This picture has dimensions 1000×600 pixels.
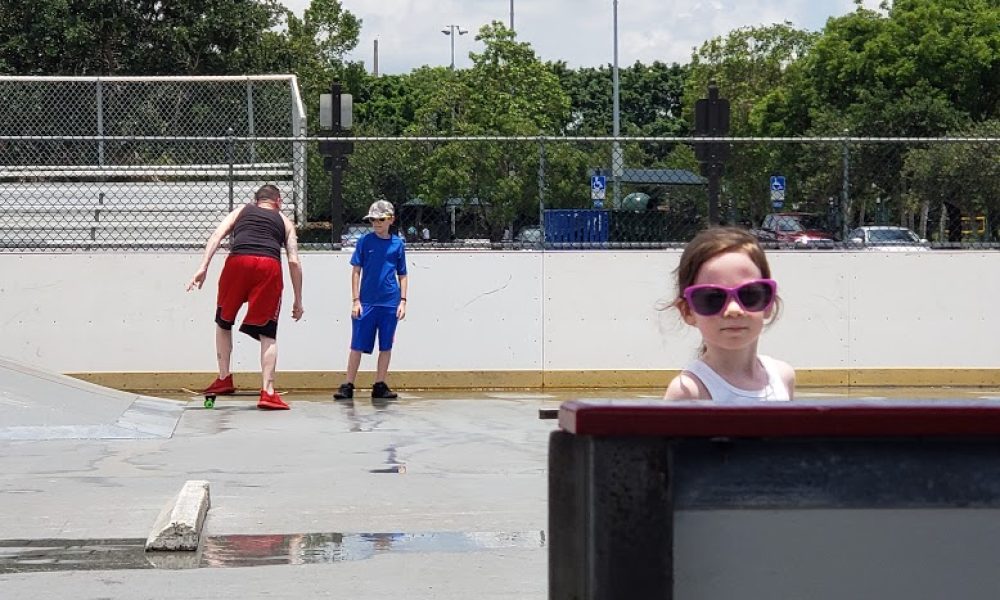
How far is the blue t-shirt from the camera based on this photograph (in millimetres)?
13422

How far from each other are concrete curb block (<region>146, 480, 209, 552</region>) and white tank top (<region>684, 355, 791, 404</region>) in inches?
140

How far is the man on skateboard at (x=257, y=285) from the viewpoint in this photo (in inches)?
492

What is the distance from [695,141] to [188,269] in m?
4.79

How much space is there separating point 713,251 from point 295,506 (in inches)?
183

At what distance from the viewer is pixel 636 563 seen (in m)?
2.28

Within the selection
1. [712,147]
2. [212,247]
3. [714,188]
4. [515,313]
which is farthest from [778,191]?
[212,247]

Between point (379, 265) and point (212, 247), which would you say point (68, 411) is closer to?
point (212, 247)

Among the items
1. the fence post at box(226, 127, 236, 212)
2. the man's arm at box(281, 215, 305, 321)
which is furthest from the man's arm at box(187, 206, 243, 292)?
the fence post at box(226, 127, 236, 212)

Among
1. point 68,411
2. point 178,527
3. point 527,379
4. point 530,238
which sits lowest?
point 527,379

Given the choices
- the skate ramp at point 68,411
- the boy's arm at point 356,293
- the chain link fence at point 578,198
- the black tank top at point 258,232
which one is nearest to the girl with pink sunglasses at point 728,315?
the skate ramp at point 68,411

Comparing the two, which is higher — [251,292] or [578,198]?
[578,198]

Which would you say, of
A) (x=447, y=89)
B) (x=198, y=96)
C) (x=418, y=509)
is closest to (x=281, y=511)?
(x=418, y=509)

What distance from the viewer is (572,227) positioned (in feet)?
48.9

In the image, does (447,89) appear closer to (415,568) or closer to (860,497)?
(415,568)
